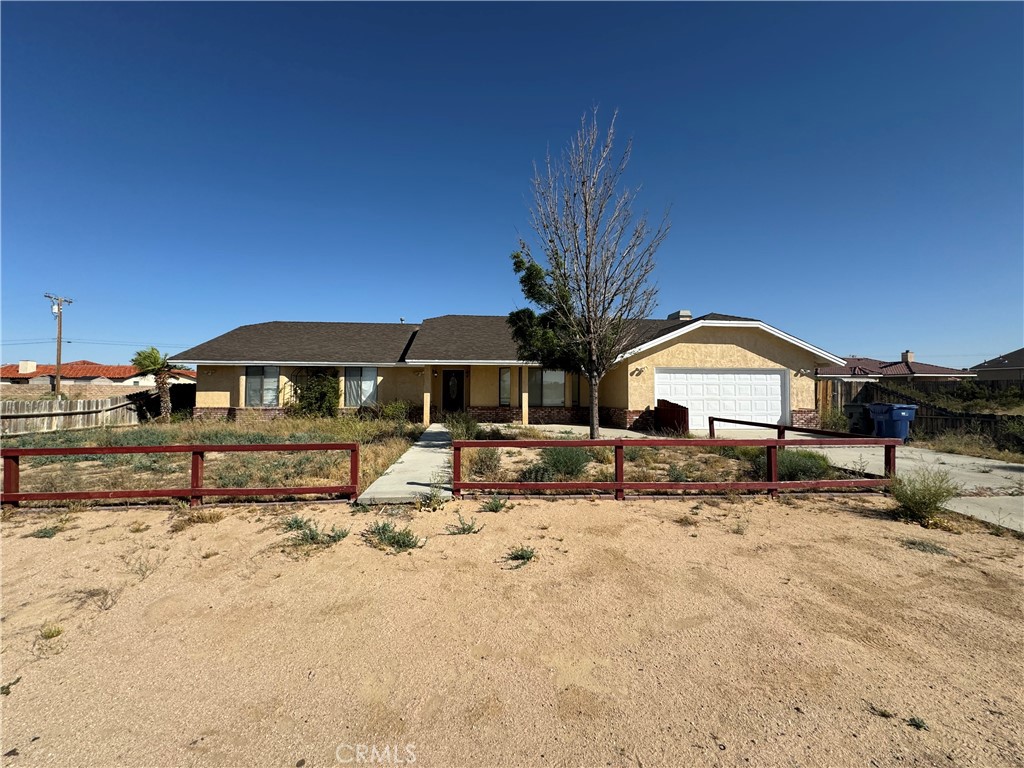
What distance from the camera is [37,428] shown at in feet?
51.5

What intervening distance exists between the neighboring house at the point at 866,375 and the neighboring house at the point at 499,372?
0.69 metres

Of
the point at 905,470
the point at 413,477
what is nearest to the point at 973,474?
the point at 905,470

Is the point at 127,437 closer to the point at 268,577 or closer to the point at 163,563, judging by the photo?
the point at 163,563

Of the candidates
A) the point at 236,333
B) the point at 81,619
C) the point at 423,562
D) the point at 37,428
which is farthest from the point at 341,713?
the point at 236,333

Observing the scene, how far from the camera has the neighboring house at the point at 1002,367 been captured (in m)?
34.7

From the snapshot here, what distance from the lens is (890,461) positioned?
740 centimetres

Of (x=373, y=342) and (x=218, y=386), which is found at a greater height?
(x=373, y=342)

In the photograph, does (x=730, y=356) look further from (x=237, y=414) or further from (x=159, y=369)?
(x=159, y=369)

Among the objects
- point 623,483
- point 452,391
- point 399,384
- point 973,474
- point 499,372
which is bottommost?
point 973,474

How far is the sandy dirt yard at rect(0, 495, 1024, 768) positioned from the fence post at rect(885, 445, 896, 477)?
2.07 metres

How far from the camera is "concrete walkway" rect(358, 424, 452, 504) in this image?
6.52 metres

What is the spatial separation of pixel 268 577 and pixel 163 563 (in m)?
1.35

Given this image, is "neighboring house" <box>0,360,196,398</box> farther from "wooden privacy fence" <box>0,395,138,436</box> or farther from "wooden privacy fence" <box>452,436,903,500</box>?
"wooden privacy fence" <box>452,436,903,500</box>

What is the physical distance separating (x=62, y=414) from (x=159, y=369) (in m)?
3.39
